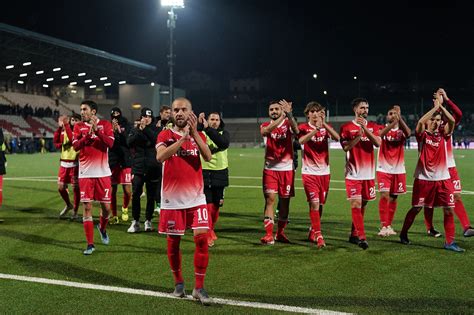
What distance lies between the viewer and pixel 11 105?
54156 millimetres

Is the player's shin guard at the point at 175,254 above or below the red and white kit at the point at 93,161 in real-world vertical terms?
below

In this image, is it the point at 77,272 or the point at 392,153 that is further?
the point at 392,153

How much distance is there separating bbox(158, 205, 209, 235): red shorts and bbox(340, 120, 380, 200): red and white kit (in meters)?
3.48

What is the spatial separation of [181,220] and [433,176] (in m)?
4.45

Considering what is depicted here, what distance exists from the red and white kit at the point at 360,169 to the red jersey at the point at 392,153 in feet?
3.72

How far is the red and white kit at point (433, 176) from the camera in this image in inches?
299

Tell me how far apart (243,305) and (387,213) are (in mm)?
4703

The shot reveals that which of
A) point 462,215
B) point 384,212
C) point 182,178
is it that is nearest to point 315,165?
point 384,212

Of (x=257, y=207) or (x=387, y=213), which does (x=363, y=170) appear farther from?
(x=257, y=207)

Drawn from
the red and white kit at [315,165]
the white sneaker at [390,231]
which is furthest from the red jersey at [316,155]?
the white sneaker at [390,231]

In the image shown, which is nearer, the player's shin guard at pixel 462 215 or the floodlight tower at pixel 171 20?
the player's shin guard at pixel 462 215

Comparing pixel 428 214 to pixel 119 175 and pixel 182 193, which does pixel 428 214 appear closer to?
pixel 182 193

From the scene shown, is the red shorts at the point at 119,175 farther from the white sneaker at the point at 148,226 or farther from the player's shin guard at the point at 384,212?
the player's shin guard at the point at 384,212

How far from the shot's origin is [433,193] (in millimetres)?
7633
